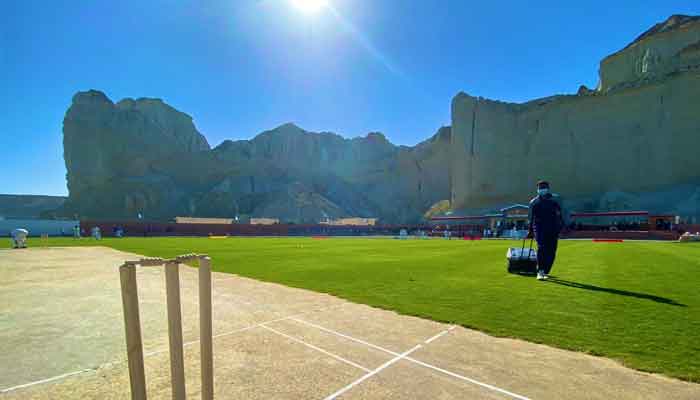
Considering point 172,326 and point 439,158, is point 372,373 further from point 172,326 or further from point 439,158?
point 439,158

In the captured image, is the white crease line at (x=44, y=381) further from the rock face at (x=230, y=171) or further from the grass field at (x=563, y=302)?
the rock face at (x=230, y=171)

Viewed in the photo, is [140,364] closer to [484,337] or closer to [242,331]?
[242,331]

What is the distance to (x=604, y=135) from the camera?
Result: 68.7 m

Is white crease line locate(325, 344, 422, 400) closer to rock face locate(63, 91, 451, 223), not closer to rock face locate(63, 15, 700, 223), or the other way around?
rock face locate(63, 15, 700, 223)

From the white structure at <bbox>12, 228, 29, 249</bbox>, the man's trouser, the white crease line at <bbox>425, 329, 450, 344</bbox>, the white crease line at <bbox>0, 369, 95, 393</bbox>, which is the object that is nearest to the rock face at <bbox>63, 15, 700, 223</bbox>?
the man's trouser

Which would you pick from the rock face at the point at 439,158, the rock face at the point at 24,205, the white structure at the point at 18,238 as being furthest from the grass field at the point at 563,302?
the rock face at the point at 24,205

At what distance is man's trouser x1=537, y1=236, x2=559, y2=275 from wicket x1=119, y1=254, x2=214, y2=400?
1002 centimetres

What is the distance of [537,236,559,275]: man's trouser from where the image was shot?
9867 mm

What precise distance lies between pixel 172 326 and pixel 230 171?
12107cm

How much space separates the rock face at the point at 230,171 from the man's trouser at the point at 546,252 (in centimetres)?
9201

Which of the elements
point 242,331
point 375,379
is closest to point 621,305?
point 375,379

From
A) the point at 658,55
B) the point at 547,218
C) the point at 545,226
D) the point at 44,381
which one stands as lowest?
the point at 44,381

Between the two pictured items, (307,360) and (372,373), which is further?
(307,360)

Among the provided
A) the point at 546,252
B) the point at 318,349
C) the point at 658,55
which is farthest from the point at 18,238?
the point at 658,55
